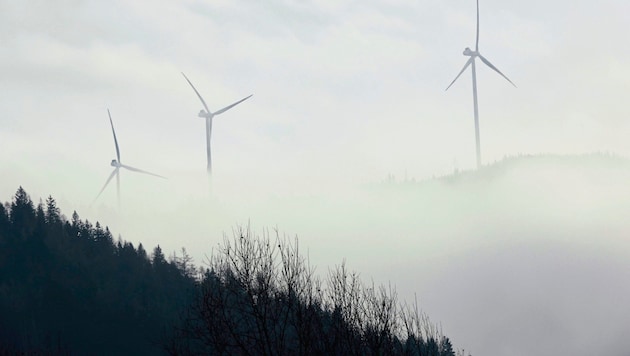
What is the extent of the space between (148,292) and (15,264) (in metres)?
33.9

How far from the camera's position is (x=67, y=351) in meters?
148

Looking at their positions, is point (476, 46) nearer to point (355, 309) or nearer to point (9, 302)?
point (9, 302)

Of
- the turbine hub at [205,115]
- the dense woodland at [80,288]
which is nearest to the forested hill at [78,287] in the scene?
the dense woodland at [80,288]

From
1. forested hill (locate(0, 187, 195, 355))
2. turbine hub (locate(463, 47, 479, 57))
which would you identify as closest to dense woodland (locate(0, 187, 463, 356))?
forested hill (locate(0, 187, 195, 355))

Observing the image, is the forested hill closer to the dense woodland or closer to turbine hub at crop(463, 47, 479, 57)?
the dense woodland

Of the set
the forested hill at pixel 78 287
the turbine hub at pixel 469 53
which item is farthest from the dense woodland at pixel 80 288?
the turbine hub at pixel 469 53

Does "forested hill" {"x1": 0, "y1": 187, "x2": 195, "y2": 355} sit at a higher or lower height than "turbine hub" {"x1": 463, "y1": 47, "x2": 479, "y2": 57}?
lower

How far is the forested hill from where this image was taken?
156625 mm

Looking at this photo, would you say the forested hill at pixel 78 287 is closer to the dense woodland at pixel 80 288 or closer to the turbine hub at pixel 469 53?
the dense woodland at pixel 80 288

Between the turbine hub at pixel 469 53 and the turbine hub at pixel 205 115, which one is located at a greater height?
the turbine hub at pixel 469 53

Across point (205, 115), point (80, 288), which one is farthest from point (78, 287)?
point (205, 115)

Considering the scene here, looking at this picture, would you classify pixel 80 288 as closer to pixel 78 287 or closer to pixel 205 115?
pixel 78 287

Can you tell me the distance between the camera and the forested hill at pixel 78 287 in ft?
514

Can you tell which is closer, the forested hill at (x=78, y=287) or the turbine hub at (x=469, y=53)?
A: the turbine hub at (x=469, y=53)
